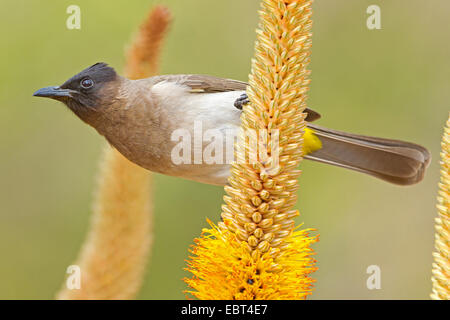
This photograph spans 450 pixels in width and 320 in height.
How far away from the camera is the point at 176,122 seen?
365 centimetres

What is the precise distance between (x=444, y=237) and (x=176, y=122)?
97.7 inches

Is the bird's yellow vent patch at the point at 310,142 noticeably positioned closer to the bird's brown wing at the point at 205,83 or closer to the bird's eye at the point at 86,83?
the bird's brown wing at the point at 205,83

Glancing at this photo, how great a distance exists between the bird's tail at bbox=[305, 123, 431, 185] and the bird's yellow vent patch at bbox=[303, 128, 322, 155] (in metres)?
0.03

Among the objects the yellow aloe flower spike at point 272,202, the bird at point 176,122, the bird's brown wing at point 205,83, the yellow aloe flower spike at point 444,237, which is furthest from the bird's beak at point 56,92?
the yellow aloe flower spike at point 444,237

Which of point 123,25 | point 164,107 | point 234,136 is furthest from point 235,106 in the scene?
point 123,25

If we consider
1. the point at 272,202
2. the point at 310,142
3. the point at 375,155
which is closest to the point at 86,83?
the point at 310,142

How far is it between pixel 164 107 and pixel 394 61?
2.71 metres

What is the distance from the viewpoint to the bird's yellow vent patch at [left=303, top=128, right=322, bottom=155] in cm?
389

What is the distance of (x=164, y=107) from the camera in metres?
3.73

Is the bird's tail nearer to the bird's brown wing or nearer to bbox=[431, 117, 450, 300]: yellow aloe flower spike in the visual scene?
the bird's brown wing

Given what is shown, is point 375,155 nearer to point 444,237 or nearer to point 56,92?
point 56,92

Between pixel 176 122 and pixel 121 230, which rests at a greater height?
pixel 176 122
